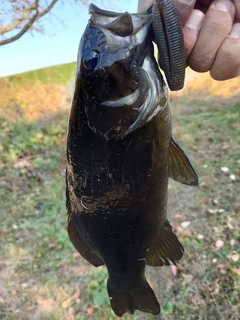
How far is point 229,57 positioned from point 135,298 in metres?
1.28

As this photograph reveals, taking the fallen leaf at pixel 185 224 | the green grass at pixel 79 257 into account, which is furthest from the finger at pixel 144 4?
the fallen leaf at pixel 185 224

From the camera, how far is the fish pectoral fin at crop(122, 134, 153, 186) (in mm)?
1211

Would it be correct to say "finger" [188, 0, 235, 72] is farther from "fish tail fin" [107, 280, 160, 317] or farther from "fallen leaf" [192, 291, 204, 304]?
"fallen leaf" [192, 291, 204, 304]

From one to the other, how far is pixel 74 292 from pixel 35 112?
4227 mm

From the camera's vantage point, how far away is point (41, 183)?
5.01 m

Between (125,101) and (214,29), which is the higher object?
(214,29)

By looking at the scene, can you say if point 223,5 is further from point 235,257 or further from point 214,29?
point 235,257

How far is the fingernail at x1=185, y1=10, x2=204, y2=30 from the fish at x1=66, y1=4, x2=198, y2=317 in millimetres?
165

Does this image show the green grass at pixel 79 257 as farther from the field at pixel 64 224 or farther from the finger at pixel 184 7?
the finger at pixel 184 7

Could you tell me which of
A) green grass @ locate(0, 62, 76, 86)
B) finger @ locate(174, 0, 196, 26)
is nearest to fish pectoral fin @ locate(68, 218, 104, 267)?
finger @ locate(174, 0, 196, 26)

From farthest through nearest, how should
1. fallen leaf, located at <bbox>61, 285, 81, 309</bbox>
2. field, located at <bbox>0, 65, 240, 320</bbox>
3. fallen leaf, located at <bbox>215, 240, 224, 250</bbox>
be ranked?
fallen leaf, located at <bbox>215, 240, 224, 250</bbox>
fallen leaf, located at <bbox>61, 285, 81, 309</bbox>
field, located at <bbox>0, 65, 240, 320</bbox>

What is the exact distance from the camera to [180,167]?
1.38 m

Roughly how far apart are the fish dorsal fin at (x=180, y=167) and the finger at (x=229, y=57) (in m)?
0.33

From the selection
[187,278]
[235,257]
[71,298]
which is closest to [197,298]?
[187,278]
